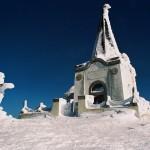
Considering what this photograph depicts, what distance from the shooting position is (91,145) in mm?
8133

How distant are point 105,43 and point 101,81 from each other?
22.9ft

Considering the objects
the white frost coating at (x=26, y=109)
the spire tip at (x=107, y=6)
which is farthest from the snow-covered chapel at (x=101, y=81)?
the spire tip at (x=107, y=6)

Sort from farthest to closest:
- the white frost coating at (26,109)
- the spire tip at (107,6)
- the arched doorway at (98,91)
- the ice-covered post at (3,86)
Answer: the spire tip at (107,6), the arched doorway at (98,91), the white frost coating at (26,109), the ice-covered post at (3,86)

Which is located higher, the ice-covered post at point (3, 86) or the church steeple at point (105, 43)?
the church steeple at point (105, 43)

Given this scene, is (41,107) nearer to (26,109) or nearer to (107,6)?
(26,109)

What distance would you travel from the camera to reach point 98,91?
31109 mm

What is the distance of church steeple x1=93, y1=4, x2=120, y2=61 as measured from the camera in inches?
1316

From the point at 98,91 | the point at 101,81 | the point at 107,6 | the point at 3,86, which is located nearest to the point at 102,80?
the point at 101,81

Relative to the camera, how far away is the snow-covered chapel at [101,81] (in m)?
27.8

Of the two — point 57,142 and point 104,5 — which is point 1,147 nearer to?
point 57,142

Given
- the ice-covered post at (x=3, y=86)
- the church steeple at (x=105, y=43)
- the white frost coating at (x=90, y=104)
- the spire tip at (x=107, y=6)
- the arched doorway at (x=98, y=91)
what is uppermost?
the spire tip at (x=107, y=6)

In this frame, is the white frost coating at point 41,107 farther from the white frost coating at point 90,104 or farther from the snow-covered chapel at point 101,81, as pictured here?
the white frost coating at point 90,104

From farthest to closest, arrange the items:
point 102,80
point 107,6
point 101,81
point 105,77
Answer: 1. point 107,6
2. point 101,81
3. point 102,80
4. point 105,77

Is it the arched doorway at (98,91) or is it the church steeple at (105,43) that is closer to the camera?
the arched doorway at (98,91)
